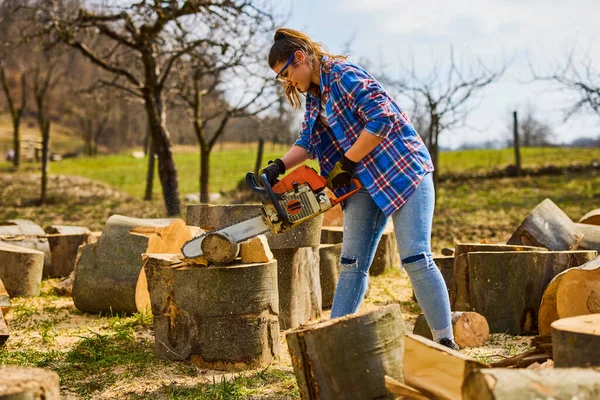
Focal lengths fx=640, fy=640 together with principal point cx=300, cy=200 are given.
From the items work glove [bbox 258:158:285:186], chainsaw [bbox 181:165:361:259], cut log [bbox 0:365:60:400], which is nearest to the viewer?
cut log [bbox 0:365:60:400]

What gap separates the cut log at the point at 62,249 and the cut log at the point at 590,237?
4972mm

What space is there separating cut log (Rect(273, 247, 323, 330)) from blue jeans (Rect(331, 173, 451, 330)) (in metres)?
1.17

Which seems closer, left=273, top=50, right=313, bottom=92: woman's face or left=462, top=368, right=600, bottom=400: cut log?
left=462, top=368, right=600, bottom=400: cut log

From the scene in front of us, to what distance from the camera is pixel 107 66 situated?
12.1 metres

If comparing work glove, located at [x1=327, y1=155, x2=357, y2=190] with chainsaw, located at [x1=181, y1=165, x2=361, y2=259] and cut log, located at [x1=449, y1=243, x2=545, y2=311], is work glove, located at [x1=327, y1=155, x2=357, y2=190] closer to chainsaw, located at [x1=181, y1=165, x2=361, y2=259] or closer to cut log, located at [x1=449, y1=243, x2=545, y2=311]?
chainsaw, located at [x1=181, y1=165, x2=361, y2=259]

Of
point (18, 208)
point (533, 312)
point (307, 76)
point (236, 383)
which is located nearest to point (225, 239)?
point (236, 383)

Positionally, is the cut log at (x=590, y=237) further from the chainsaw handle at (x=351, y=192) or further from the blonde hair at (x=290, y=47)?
the blonde hair at (x=290, y=47)

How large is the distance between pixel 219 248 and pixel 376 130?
3.72ft

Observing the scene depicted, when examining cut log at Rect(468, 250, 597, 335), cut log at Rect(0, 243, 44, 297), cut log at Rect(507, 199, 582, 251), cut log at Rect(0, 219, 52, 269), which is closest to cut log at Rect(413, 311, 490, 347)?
cut log at Rect(468, 250, 597, 335)

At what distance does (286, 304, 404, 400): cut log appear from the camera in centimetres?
262

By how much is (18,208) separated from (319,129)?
12.9 m

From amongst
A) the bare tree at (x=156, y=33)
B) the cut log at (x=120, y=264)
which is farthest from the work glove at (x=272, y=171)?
the bare tree at (x=156, y=33)

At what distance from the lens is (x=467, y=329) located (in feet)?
13.1

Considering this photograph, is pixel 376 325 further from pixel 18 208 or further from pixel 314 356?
pixel 18 208
